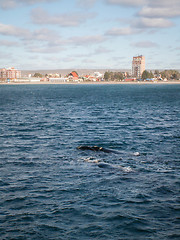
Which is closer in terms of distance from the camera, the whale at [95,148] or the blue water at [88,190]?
the blue water at [88,190]

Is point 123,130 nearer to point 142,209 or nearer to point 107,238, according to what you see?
point 142,209

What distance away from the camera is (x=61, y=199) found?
18.8m

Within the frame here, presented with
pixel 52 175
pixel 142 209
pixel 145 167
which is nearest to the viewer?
pixel 142 209

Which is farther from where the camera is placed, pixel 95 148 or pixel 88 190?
pixel 95 148

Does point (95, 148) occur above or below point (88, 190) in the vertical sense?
above

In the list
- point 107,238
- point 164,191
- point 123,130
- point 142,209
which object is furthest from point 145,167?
point 123,130

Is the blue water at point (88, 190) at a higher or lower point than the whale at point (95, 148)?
lower

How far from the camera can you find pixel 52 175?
2328 centimetres

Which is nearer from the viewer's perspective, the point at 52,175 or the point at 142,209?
the point at 142,209

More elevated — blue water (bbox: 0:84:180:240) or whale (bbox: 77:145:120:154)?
whale (bbox: 77:145:120:154)

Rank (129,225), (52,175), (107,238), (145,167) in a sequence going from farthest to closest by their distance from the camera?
(145,167) → (52,175) → (129,225) → (107,238)

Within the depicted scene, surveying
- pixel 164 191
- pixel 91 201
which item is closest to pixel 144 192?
pixel 164 191

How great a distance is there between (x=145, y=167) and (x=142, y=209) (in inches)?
319

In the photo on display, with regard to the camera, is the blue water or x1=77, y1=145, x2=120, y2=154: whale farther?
x1=77, y1=145, x2=120, y2=154: whale
